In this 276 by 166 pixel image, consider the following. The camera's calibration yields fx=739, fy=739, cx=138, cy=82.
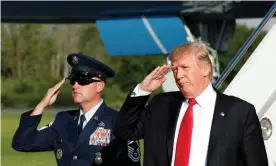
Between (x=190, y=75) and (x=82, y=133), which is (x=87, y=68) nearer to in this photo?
(x=82, y=133)

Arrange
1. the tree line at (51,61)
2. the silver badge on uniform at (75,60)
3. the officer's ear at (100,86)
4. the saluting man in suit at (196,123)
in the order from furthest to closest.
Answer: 1. the tree line at (51,61)
2. the silver badge on uniform at (75,60)
3. the officer's ear at (100,86)
4. the saluting man in suit at (196,123)

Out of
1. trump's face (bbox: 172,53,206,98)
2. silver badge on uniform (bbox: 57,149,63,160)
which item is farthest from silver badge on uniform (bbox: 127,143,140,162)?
trump's face (bbox: 172,53,206,98)

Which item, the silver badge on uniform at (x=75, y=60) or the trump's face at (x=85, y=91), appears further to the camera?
the silver badge on uniform at (x=75, y=60)

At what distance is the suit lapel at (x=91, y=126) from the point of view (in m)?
3.89

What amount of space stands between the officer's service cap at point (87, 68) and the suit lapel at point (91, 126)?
0.21 meters

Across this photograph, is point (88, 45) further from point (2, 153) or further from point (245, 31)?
point (2, 153)

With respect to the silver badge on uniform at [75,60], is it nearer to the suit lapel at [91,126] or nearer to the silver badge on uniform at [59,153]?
the suit lapel at [91,126]

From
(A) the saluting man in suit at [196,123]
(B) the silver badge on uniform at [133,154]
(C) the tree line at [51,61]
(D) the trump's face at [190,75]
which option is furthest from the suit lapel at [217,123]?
(C) the tree line at [51,61]

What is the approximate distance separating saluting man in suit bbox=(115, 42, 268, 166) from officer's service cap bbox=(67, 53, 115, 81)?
3.04 feet

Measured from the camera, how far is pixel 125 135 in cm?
318

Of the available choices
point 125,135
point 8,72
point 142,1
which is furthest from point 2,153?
point 8,72

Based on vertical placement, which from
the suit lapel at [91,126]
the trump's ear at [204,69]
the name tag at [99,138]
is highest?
the trump's ear at [204,69]

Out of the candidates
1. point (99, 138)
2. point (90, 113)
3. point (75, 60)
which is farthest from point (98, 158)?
point (75, 60)

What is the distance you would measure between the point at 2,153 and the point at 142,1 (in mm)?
8537
